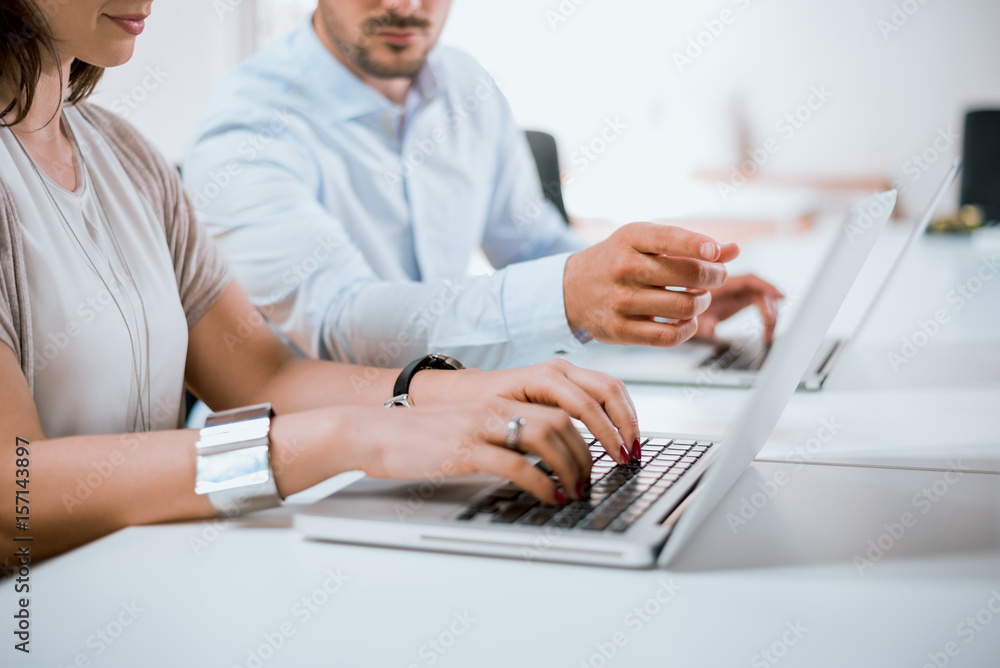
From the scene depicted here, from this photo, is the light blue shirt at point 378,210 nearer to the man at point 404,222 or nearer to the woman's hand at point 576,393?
the man at point 404,222

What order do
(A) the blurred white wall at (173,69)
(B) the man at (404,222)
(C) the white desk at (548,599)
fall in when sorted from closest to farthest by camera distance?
(C) the white desk at (548,599) < (B) the man at (404,222) < (A) the blurred white wall at (173,69)

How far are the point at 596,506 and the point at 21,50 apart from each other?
60 centimetres

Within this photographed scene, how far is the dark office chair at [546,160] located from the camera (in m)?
2.33

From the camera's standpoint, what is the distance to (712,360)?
45.9 inches

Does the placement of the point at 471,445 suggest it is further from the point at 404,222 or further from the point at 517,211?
the point at 517,211

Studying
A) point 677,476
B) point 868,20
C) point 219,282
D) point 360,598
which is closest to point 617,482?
point 677,476

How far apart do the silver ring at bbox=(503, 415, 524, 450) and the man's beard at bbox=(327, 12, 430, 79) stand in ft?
3.94

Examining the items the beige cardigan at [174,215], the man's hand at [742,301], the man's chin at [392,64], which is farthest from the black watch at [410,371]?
the man's chin at [392,64]

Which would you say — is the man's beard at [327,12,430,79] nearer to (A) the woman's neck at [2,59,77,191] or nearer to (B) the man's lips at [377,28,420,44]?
(B) the man's lips at [377,28,420,44]

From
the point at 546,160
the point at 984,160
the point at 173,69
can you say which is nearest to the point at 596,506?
the point at 546,160

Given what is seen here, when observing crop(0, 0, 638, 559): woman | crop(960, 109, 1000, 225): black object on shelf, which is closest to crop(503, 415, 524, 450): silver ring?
crop(0, 0, 638, 559): woman

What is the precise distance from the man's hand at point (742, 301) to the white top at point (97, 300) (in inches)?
29.9

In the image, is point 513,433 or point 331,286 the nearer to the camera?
point 513,433

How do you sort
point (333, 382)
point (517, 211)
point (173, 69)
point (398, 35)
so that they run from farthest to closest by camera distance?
point (173, 69), point (517, 211), point (398, 35), point (333, 382)
